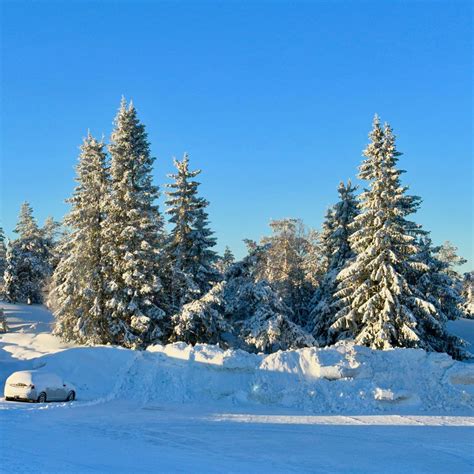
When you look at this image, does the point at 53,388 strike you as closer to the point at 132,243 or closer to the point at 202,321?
the point at 202,321

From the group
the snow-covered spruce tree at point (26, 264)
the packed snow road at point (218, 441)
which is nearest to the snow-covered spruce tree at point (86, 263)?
the packed snow road at point (218, 441)

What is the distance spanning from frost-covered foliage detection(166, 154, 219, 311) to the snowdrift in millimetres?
8771

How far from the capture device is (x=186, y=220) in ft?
104

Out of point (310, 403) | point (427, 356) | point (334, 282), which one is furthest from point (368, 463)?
point (334, 282)

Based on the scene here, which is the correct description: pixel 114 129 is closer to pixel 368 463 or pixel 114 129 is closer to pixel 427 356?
pixel 427 356

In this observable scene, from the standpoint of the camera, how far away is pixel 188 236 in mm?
31578

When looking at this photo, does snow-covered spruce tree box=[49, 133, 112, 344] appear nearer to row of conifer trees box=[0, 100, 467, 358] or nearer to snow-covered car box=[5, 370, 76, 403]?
row of conifer trees box=[0, 100, 467, 358]

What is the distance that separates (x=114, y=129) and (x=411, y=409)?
889 inches

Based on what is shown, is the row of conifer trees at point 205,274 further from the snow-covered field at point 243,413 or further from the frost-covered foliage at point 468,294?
the frost-covered foliage at point 468,294

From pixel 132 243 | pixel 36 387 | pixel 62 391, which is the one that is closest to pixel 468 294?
pixel 132 243

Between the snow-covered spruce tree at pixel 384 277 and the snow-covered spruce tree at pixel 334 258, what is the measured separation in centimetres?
200

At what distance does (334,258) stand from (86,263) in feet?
50.8

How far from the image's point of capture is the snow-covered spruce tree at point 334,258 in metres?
33.0

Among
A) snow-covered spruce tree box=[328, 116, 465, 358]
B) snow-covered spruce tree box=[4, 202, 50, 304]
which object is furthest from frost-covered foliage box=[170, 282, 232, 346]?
snow-covered spruce tree box=[4, 202, 50, 304]
